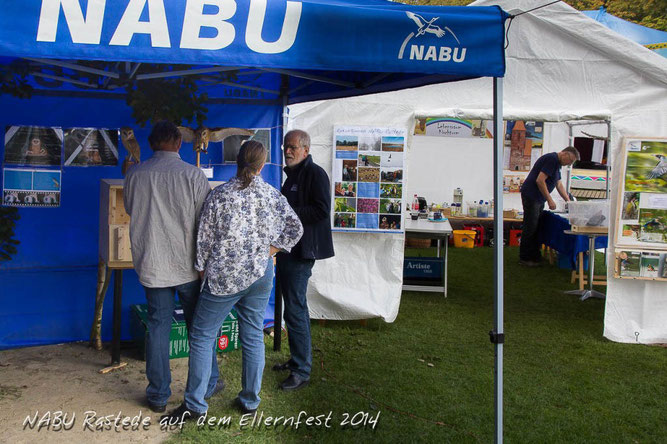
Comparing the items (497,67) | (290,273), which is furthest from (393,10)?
(290,273)

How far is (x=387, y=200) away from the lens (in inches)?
243

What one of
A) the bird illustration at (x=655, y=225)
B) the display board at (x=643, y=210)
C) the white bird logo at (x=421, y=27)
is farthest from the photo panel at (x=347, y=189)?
the white bird logo at (x=421, y=27)

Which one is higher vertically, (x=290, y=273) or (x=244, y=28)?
(x=244, y=28)

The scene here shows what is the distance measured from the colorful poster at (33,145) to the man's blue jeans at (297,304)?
1.97 metres

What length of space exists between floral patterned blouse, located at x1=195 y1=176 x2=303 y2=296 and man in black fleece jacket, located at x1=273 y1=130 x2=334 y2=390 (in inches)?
24.9

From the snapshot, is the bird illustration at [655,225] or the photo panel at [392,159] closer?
the bird illustration at [655,225]

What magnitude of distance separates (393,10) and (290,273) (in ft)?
6.44

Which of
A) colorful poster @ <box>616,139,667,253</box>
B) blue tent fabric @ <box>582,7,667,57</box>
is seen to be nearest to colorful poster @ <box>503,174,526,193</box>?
blue tent fabric @ <box>582,7,667,57</box>

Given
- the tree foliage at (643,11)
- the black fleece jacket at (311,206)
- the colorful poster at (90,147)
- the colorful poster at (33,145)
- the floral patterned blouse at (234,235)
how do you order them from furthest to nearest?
the tree foliage at (643,11)
the colorful poster at (90,147)
the colorful poster at (33,145)
the black fleece jacket at (311,206)
the floral patterned blouse at (234,235)

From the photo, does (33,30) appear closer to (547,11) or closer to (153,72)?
(153,72)

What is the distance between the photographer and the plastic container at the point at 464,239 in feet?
38.4

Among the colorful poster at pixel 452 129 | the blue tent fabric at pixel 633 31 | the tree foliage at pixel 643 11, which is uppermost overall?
the tree foliage at pixel 643 11

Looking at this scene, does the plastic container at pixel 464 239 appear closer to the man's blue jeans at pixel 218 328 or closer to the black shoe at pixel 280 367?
the black shoe at pixel 280 367

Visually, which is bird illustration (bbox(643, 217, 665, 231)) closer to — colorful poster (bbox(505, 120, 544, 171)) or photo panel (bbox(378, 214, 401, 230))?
photo panel (bbox(378, 214, 401, 230))
